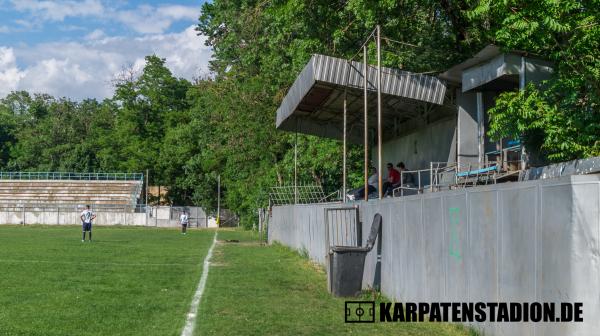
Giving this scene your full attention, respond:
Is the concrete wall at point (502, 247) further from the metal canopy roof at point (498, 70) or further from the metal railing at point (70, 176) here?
the metal railing at point (70, 176)

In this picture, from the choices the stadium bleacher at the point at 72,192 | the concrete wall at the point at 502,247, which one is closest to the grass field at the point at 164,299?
the concrete wall at the point at 502,247

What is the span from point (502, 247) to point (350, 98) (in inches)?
676

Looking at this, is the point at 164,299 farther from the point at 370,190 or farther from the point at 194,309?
the point at 370,190

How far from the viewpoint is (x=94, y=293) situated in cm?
1444

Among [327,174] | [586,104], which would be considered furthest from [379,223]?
[327,174]

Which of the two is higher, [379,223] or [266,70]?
[266,70]

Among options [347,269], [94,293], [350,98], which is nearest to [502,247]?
[347,269]

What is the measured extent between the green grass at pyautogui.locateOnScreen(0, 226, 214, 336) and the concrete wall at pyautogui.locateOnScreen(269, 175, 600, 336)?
3807 millimetres

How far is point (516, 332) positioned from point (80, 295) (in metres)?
8.65

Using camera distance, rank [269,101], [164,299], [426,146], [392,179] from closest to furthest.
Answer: [164,299], [392,179], [426,146], [269,101]

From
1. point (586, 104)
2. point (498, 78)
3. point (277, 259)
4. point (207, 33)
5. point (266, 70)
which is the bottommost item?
point (277, 259)

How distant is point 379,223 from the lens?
14.8m

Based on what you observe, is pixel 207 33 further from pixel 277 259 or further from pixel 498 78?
pixel 498 78

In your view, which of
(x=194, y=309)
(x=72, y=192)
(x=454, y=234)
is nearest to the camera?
(x=454, y=234)
